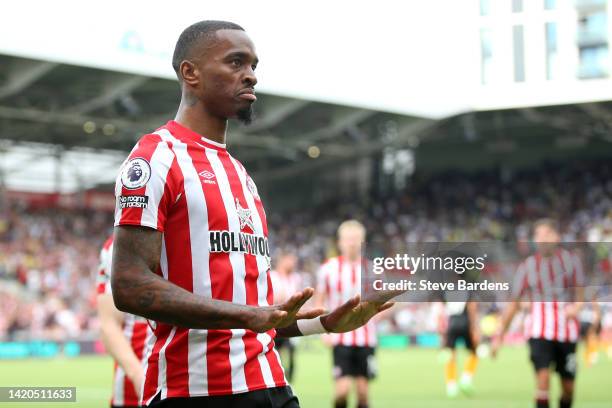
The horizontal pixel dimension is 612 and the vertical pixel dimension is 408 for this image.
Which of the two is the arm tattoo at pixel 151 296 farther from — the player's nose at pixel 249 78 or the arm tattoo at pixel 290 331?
the arm tattoo at pixel 290 331

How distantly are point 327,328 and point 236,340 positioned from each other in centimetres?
38

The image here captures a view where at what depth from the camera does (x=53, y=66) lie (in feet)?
90.7

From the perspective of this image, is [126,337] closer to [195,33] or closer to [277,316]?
[195,33]

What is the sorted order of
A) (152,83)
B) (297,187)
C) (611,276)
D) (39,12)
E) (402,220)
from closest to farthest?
(611,276) → (39,12) → (152,83) → (402,220) → (297,187)

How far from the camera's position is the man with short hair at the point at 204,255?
9.55 feet

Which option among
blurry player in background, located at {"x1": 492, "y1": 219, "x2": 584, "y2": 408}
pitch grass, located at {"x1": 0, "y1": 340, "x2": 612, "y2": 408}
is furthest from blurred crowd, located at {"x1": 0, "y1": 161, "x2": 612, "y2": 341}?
blurry player in background, located at {"x1": 492, "y1": 219, "x2": 584, "y2": 408}

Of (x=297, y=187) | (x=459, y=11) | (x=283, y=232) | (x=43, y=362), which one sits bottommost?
(x=43, y=362)

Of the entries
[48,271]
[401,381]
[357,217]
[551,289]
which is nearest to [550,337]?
[551,289]

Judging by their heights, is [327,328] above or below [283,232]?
below

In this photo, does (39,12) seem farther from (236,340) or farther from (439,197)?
(236,340)

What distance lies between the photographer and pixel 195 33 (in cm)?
330

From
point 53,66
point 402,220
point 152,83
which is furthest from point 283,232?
point 53,66

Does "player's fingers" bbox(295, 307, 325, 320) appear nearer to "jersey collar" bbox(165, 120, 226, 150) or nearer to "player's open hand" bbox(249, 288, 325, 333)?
"player's open hand" bbox(249, 288, 325, 333)

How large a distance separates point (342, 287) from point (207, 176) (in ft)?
24.9
